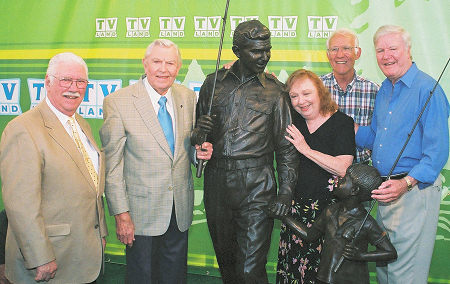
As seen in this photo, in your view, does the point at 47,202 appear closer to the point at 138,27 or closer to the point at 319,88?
the point at 319,88

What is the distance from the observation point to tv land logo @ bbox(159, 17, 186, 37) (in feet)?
16.7

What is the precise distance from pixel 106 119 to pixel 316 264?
5.63 feet

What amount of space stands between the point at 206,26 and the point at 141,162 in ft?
7.52

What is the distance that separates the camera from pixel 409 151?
10.2ft

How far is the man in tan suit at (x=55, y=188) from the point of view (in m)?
2.53

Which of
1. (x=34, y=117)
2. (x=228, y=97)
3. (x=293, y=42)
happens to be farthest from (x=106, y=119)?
(x=293, y=42)

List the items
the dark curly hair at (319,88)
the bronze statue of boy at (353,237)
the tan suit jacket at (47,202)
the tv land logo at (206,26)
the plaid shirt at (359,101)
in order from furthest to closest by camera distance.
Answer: the tv land logo at (206,26) < the plaid shirt at (359,101) < the dark curly hair at (319,88) < the bronze statue of boy at (353,237) < the tan suit jacket at (47,202)

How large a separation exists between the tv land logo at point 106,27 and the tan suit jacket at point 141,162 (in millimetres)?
2233

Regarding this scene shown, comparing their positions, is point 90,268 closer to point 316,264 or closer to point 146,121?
point 146,121

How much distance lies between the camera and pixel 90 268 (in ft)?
9.31

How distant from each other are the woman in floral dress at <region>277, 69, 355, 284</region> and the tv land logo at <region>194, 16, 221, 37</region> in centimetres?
197

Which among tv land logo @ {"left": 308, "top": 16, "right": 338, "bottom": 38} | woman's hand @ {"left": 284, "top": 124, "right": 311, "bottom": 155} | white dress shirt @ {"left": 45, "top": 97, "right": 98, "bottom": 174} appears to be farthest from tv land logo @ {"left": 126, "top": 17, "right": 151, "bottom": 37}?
woman's hand @ {"left": 284, "top": 124, "right": 311, "bottom": 155}

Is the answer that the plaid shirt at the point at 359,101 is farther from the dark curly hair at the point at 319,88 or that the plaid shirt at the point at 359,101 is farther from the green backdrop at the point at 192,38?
the green backdrop at the point at 192,38

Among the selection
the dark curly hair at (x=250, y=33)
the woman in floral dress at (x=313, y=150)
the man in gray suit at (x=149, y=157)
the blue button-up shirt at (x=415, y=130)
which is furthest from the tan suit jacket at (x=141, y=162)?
the blue button-up shirt at (x=415, y=130)
